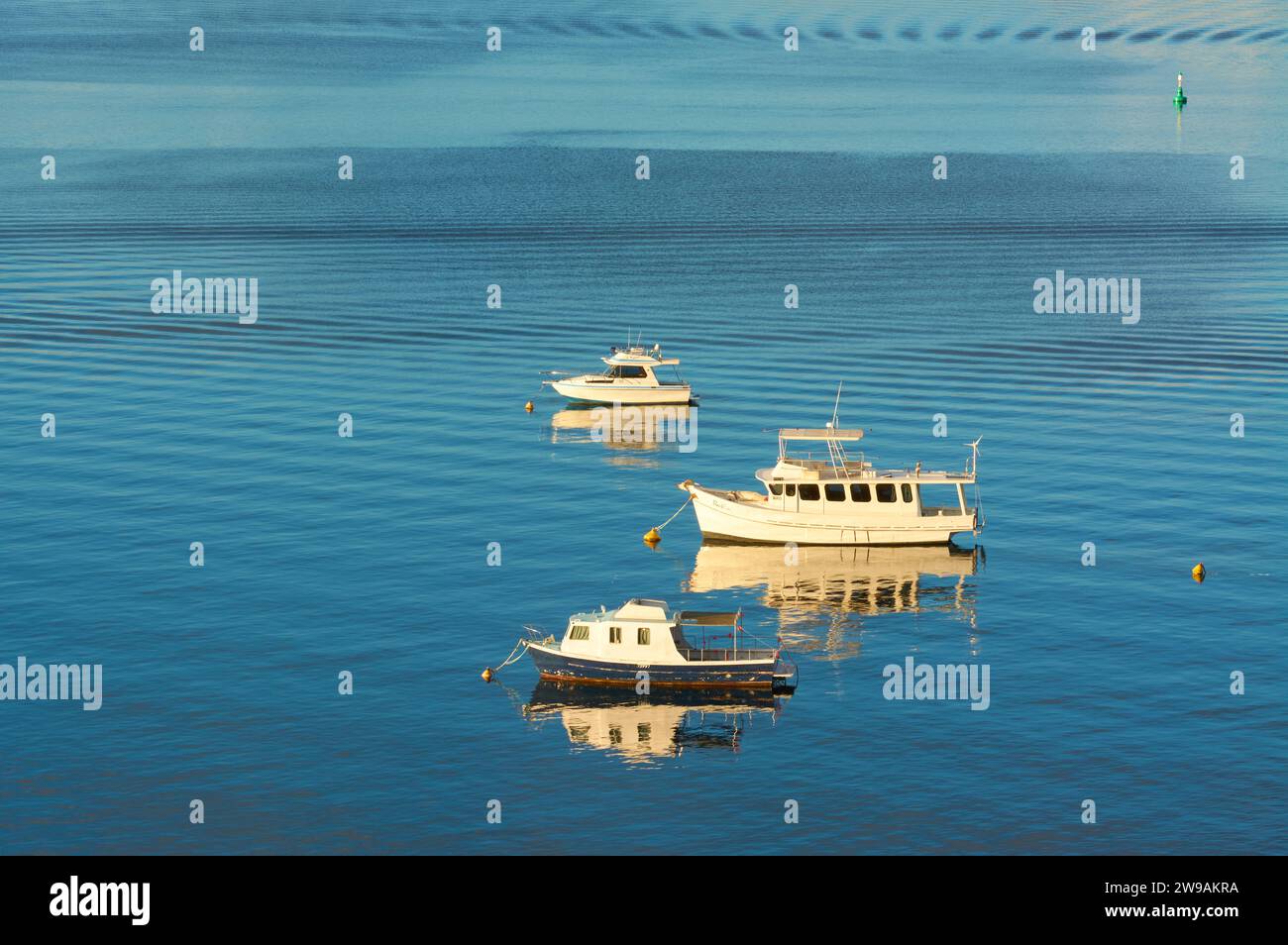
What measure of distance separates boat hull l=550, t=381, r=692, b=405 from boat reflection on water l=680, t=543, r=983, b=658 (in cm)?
3738

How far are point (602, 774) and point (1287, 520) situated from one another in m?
56.9

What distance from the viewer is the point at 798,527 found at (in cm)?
12075

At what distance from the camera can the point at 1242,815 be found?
7862 cm

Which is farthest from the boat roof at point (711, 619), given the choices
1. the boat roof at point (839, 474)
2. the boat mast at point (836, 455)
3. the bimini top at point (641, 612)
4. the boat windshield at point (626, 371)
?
the boat windshield at point (626, 371)

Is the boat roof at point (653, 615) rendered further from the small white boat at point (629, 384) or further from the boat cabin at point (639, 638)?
the small white boat at point (629, 384)

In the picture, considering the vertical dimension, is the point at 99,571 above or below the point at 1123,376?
below

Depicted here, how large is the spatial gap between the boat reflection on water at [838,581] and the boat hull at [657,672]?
7802 mm

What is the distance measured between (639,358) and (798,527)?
144 feet

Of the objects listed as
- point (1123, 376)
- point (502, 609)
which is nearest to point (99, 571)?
point (502, 609)

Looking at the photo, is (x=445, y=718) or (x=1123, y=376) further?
(x=1123, y=376)

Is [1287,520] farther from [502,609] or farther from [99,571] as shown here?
[99,571]

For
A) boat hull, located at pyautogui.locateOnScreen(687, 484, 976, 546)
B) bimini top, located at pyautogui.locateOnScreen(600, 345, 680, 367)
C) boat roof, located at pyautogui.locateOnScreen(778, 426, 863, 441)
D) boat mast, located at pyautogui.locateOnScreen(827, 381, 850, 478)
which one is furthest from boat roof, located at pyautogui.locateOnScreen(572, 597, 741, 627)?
bimini top, located at pyautogui.locateOnScreen(600, 345, 680, 367)
